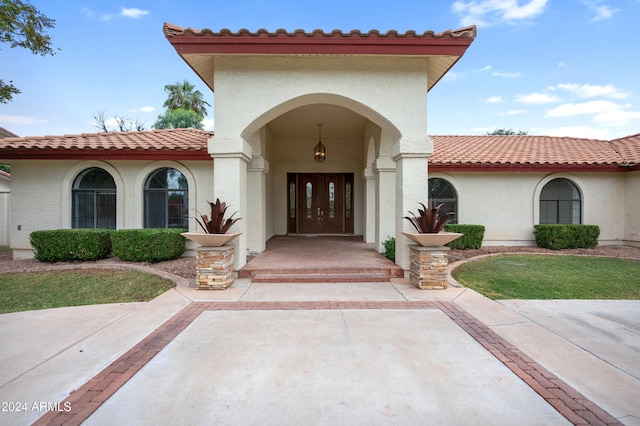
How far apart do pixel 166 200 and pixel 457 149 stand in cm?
1086

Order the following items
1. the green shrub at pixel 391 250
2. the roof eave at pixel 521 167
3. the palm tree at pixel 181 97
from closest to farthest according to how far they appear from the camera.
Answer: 1. the green shrub at pixel 391 250
2. the roof eave at pixel 521 167
3. the palm tree at pixel 181 97

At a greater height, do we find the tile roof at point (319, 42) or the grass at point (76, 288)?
the tile roof at point (319, 42)

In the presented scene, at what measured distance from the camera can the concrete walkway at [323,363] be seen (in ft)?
7.72


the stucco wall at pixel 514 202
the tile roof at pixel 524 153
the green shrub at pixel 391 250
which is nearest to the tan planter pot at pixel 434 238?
the green shrub at pixel 391 250

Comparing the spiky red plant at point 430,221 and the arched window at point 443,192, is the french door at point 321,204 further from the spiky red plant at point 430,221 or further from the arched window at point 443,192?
the spiky red plant at point 430,221

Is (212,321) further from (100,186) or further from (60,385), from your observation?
(100,186)

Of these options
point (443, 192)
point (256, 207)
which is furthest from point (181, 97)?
point (443, 192)

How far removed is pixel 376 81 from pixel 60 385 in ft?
21.7

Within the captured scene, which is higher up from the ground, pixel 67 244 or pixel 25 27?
pixel 25 27

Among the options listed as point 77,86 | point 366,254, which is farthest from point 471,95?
point 77,86

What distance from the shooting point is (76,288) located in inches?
248

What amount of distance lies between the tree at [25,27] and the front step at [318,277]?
8.28 meters

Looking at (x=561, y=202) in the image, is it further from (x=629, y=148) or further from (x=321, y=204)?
(x=321, y=204)

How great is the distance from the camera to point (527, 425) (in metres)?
2.20
